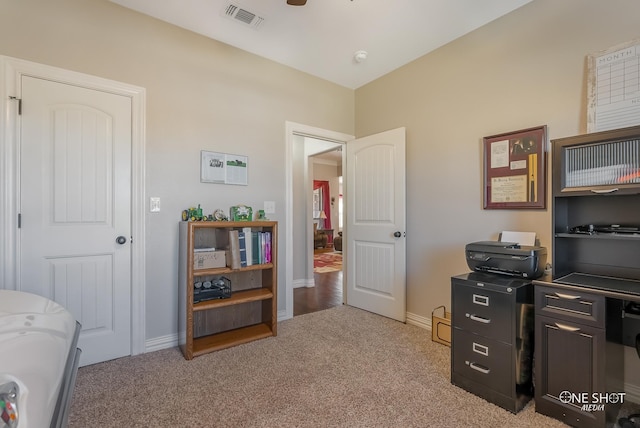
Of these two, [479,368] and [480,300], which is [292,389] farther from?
[480,300]

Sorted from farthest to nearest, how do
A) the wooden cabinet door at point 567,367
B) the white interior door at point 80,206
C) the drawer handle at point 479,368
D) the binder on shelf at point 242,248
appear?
the binder on shelf at point 242,248, the white interior door at point 80,206, the drawer handle at point 479,368, the wooden cabinet door at point 567,367

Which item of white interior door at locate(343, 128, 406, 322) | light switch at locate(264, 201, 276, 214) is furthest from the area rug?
light switch at locate(264, 201, 276, 214)

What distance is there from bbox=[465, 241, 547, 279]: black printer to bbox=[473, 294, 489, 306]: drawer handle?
0.26 metres

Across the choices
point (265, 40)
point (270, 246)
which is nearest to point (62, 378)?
point (270, 246)

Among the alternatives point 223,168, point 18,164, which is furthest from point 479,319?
point 18,164

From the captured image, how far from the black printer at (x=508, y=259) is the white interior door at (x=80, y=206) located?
258cm

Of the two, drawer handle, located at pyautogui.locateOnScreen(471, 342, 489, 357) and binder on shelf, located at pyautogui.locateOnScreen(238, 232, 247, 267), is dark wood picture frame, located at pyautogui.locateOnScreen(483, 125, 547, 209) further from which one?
binder on shelf, located at pyautogui.locateOnScreen(238, 232, 247, 267)

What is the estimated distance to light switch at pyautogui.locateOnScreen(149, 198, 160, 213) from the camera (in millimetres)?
2473

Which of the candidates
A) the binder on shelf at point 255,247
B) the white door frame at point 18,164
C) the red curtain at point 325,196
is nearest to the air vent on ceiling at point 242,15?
the white door frame at point 18,164

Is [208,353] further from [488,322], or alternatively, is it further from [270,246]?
[488,322]

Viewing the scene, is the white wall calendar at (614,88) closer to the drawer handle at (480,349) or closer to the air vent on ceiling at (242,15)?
the drawer handle at (480,349)

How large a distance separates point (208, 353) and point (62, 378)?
1.66 m

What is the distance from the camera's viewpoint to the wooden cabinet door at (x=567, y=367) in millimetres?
1524

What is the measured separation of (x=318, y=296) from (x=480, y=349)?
251 cm
